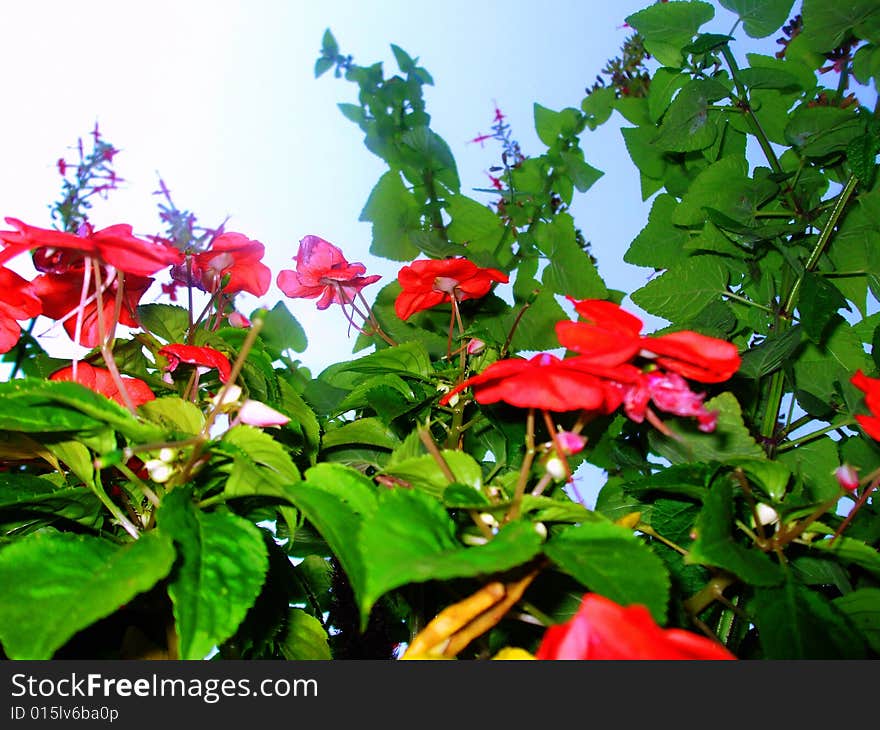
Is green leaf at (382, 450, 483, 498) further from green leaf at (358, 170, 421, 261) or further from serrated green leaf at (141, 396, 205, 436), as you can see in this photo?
green leaf at (358, 170, 421, 261)

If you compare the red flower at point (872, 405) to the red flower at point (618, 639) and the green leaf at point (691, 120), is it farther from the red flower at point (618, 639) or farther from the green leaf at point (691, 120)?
the green leaf at point (691, 120)

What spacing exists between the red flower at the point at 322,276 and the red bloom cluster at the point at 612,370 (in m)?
0.27

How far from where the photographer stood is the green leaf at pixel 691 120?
2.12 ft

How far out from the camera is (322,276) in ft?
1.83

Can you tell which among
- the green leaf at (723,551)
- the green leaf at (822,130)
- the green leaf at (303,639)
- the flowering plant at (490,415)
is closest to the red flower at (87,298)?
the flowering plant at (490,415)

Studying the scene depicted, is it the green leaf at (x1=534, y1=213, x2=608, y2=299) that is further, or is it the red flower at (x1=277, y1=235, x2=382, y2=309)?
the green leaf at (x1=534, y1=213, x2=608, y2=299)

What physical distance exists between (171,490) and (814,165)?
63cm

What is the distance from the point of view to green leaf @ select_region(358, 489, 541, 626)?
0.22 meters

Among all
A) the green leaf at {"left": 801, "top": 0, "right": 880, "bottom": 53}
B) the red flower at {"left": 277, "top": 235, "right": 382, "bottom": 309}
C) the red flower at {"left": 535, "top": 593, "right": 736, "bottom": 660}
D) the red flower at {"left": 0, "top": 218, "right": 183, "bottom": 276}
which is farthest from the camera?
the green leaf at {"left": 801, "top": 0, "right": 880, "bottom": 53}

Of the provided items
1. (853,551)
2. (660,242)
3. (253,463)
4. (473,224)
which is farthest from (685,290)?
(253,463)

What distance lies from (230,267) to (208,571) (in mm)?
286

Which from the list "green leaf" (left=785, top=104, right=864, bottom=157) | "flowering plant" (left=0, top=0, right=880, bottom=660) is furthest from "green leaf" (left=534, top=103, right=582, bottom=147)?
"green leaf" (left=785, top=104, right=864, bottom=157)

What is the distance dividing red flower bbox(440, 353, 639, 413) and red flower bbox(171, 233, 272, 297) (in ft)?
0.81

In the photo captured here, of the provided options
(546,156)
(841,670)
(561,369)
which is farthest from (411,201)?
(841,670)
